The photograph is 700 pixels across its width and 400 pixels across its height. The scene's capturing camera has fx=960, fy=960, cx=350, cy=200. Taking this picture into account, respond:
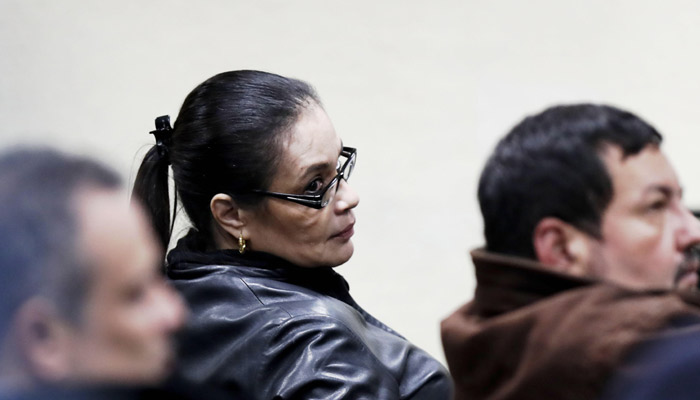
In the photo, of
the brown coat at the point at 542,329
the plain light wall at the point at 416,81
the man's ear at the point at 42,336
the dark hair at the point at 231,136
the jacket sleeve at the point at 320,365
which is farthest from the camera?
the plain light wall at the point at 416,81

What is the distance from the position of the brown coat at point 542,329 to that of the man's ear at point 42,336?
1.86 ft

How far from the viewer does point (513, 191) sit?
1.28 m

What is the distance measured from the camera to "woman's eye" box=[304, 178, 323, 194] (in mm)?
1911

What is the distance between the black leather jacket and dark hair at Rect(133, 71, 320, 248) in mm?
127

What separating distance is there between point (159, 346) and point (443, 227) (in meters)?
2.69

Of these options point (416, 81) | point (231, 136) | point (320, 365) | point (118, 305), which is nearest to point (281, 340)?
point (320, 365)

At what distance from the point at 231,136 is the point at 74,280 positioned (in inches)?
42.0

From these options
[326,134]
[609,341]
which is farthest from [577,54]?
[609,341]

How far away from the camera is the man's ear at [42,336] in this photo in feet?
2.66

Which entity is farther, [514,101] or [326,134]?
[514,101]

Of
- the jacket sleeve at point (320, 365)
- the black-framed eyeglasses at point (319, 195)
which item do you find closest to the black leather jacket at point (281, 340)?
the jacket sleeve at point (320, 365)

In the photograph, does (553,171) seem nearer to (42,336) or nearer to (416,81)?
(42,336)

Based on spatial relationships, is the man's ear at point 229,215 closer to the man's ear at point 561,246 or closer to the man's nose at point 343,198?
the man's nose at point 343,198

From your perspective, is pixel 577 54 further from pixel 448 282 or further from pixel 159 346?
pixel 159 346
